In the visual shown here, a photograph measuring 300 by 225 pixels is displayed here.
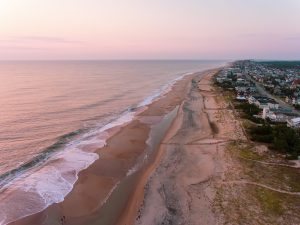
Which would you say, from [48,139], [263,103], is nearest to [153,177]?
[48,139]

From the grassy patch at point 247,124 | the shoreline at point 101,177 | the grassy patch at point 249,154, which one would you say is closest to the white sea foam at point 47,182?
the shoreline at point 101,177

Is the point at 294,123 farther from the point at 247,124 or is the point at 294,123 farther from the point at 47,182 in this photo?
the point at 47,182

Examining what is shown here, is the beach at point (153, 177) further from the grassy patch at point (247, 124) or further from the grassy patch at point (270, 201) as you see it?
the grassy patch at point (270, 201)

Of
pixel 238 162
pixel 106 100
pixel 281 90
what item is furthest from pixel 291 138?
pixel 281 90

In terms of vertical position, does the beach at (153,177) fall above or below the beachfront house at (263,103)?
below

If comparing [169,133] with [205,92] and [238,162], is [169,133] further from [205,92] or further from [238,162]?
[205,92]
